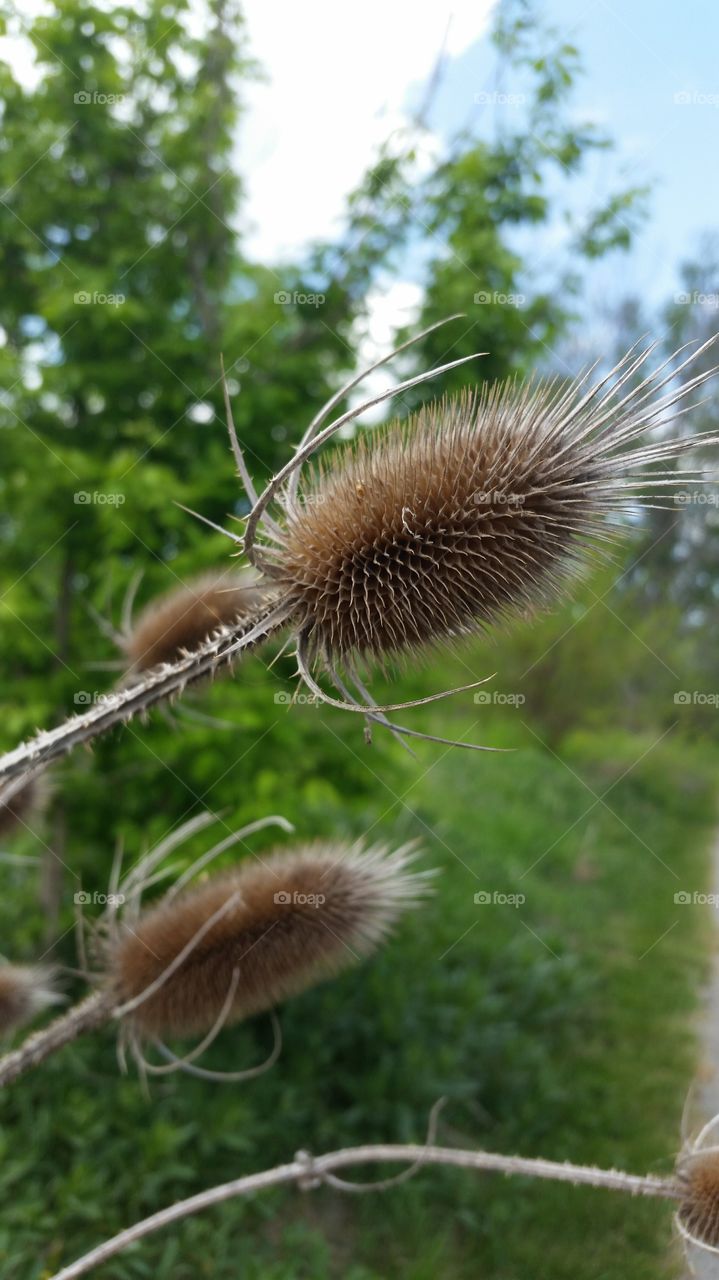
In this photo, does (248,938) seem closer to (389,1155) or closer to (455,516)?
(389,1155)

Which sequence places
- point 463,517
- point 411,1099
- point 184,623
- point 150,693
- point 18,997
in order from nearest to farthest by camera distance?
point 463,517 < point 150,693 < point 184,623 < point 18,997 < point 411,1099

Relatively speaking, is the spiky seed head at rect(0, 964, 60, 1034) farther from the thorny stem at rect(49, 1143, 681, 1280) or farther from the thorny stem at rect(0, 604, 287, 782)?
the thorny stem at rect(0, 604, 287, 782)

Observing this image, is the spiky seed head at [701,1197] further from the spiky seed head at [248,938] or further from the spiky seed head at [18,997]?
the spiky seed head at [18,997]

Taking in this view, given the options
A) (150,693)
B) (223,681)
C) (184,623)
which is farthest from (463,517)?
(223,681)

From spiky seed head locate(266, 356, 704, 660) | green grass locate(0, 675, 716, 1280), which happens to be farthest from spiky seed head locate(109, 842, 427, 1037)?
green grass locate(0, 675, 716, 1280)

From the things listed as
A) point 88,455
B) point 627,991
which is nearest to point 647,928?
point 627,991

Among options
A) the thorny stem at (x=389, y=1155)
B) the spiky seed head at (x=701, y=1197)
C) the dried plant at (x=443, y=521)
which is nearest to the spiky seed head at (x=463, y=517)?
the dried plant at (x=443, y=521)
